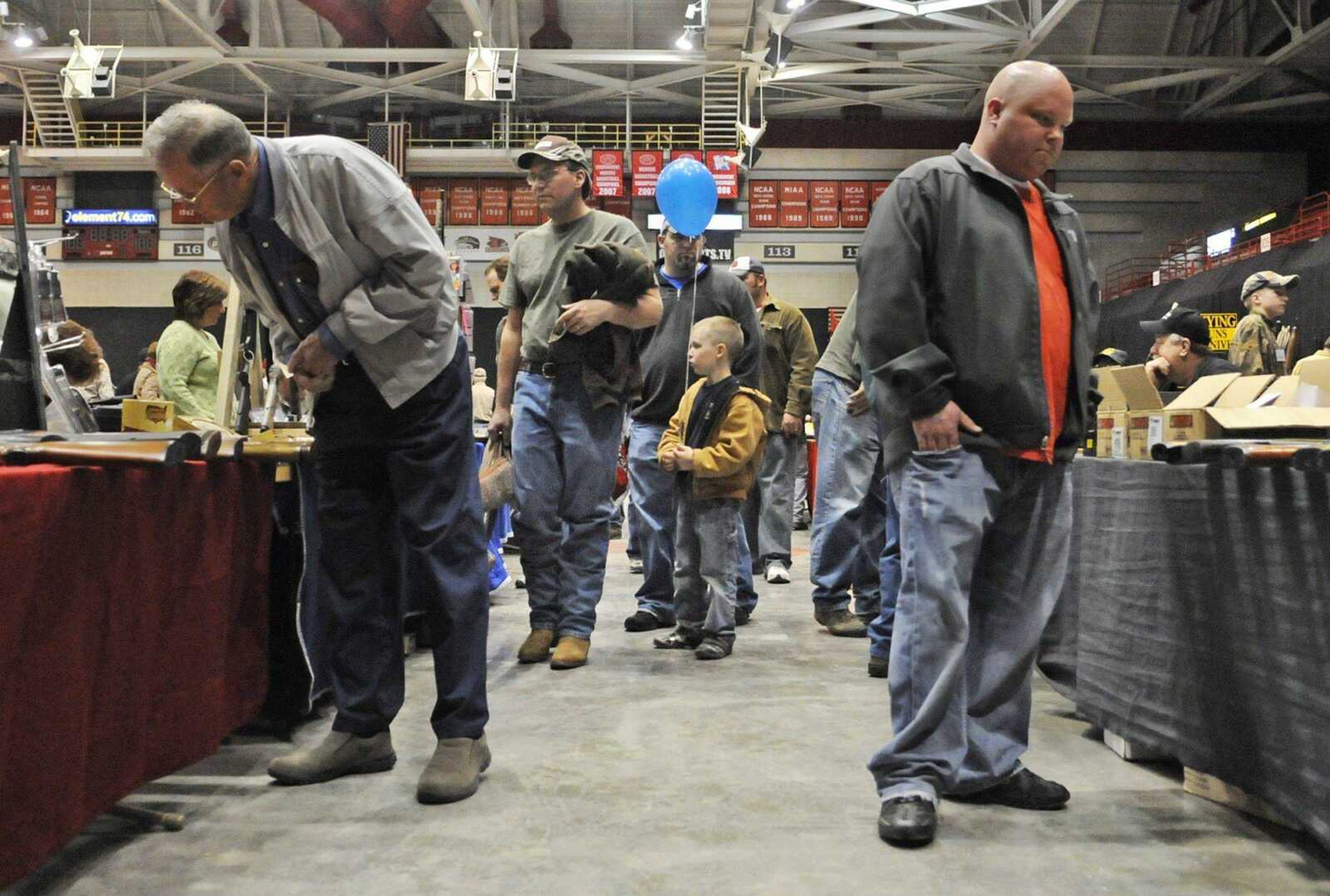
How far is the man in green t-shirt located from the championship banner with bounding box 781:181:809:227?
53.3 feet

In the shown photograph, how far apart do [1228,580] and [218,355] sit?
4.05m

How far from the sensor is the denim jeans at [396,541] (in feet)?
8.66

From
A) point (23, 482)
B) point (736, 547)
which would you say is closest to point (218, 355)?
point (736, 547)

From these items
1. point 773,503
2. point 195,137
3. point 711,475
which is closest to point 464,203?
point 773,503

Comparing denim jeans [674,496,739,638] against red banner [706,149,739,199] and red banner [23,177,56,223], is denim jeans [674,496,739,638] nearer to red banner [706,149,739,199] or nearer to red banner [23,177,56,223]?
red banner [706,149,739,199]

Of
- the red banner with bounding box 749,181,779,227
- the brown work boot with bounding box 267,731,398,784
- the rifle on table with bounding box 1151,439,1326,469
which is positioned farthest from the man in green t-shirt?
the red banner with bounding box 749,181,779,227

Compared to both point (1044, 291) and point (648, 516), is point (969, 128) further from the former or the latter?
point (1044, 291)

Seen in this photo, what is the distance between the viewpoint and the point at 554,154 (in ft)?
12.9

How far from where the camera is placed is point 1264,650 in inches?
88.4

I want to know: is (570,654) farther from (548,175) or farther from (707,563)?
(548,175)

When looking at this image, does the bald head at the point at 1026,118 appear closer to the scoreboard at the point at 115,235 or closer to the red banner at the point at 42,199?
the scoreboard at the point at 115,235

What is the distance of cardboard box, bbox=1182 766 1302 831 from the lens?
230cm

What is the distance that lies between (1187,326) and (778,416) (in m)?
1.94

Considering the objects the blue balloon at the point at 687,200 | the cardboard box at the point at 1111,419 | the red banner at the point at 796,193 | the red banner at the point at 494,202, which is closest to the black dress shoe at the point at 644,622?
the blue balloon at the point at 687,200
